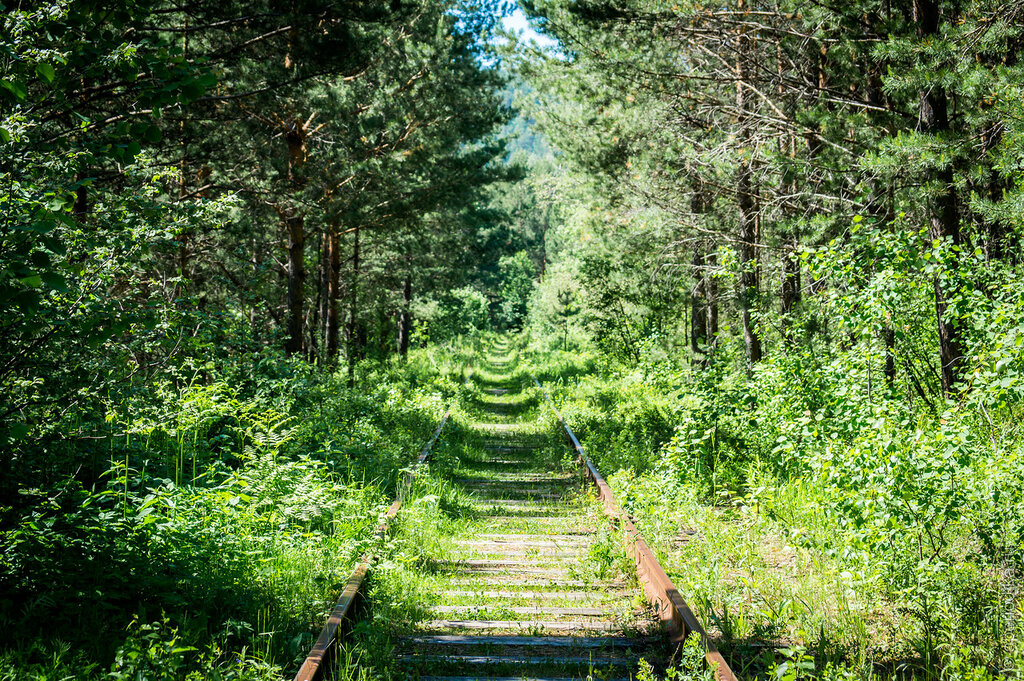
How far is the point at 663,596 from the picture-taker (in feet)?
15.4

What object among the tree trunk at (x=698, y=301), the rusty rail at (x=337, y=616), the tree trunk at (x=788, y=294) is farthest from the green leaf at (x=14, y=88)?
the tree trunk at (x=698, y=301)

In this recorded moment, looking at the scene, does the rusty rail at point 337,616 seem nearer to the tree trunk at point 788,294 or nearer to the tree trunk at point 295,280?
the tree trunk at point 788,294

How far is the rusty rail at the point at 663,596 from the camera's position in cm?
368

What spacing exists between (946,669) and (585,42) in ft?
32.0

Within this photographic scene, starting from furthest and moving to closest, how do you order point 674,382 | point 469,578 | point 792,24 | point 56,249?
1. point 674,382
2. point 792,24
3. point 469,578
4. point 56,249

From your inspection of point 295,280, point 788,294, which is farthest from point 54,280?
point 295,280

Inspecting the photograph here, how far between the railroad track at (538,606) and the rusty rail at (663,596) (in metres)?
0.02

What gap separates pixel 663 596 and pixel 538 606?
0.97 m

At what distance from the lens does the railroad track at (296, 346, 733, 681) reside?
13.5ft

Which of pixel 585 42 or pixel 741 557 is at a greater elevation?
pixel 585 42

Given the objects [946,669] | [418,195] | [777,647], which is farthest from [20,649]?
[418,195]

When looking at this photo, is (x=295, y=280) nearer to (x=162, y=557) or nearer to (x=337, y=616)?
(x=162, y=557)

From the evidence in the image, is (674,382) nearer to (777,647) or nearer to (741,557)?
(741,557)

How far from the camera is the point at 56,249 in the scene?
3.40m
